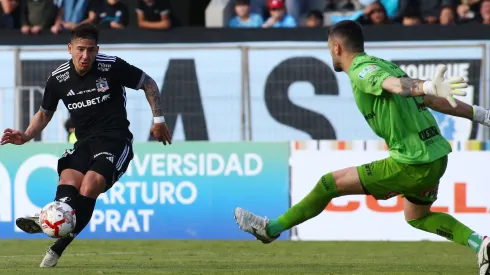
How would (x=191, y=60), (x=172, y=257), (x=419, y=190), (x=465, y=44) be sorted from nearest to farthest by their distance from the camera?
1. (x=419, y=190)
2. (x=172, y=257)
3. (x=465, y=44)
4. (x=191, y=60)

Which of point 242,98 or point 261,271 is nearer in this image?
point 261,271

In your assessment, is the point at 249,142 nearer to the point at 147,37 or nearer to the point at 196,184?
the point at 196,184

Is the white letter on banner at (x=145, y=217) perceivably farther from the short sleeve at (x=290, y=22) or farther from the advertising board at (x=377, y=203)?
the short sleeve at (x=290, y=22)

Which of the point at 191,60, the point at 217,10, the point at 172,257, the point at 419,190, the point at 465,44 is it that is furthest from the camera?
the point at 217,10

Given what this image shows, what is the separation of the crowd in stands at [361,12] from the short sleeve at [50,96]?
31.9 feet

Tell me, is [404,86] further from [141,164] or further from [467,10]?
[467,10]

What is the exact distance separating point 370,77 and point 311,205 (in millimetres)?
1383

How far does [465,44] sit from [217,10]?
5297 mm

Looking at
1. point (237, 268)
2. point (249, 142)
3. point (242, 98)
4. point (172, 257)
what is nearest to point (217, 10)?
point (242, 98)

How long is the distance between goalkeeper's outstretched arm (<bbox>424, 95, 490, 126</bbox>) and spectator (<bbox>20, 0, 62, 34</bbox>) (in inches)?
498

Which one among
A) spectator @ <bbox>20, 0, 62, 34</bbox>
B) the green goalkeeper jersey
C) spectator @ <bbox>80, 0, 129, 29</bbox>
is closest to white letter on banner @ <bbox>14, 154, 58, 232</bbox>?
spectator @ <bbox>20, 0, 62, 34</bbox>

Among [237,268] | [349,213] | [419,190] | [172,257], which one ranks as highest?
[419,190]

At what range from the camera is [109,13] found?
21750 millimetres

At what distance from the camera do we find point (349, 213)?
683 inches
